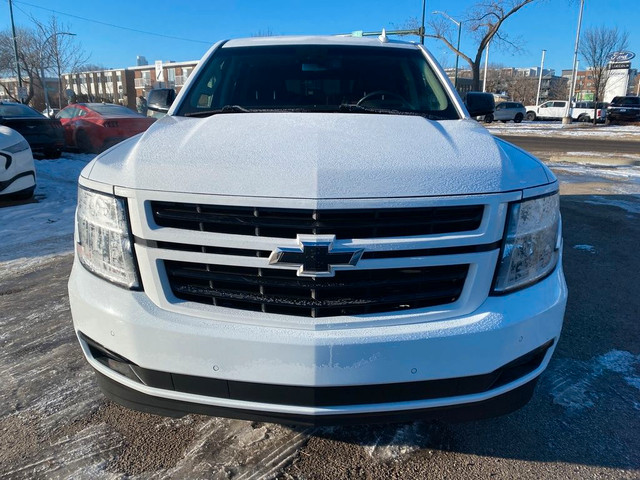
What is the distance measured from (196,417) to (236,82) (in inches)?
87.0

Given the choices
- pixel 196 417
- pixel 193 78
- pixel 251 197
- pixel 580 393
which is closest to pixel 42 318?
pixel 196 417

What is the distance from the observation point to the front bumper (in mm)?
1688

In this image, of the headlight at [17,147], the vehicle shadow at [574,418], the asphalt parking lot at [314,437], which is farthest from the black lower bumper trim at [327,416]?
the headlight at [17,147]

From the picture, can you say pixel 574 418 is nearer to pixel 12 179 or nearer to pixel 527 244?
pixel 527 244

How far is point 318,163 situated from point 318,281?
1.41ft

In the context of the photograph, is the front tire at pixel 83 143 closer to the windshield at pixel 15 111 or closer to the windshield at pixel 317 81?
the windshield at pixel 15 111

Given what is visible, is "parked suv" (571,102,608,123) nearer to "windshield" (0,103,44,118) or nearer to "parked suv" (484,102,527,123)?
"parked suv" (484,102,527,123)

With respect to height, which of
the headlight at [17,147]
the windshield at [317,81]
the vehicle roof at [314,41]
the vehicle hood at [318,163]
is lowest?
the headlight at [17,147]

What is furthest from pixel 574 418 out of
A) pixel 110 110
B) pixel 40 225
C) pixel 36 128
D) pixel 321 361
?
pixel 110 110

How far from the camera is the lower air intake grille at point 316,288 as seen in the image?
175 cm

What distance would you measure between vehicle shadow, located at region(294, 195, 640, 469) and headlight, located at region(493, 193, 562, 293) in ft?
2.27

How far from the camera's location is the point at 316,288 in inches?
68.1

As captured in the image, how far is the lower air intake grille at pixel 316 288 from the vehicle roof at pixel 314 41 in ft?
7.68

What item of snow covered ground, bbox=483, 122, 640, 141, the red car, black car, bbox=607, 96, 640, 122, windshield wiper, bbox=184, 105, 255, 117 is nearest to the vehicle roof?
windshield wiper, bbox=184, 105, 255, 117
